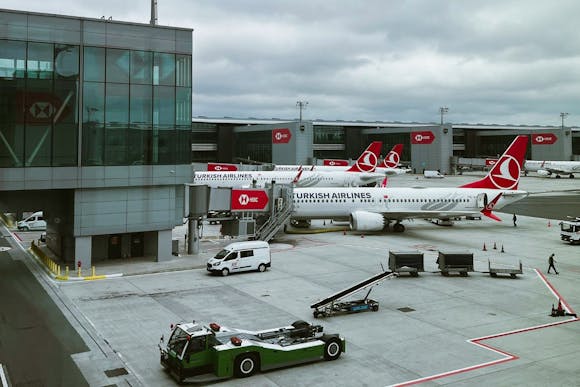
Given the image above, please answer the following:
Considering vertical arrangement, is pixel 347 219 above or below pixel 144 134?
below

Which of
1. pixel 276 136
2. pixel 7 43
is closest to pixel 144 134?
pixel 7 43

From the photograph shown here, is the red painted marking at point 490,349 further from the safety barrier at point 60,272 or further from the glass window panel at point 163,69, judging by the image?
the glass window panel at point 163,69

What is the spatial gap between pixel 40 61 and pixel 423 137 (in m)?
141

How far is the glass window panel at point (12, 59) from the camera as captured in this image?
3512cm

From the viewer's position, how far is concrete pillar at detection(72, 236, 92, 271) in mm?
38969

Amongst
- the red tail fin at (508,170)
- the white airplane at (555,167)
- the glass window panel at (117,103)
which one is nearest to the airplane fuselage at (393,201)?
the red tail fin at (508,170)

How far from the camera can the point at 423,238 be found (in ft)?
181

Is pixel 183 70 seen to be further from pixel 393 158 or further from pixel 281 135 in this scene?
pixel 281 135

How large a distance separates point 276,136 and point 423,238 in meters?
90.5

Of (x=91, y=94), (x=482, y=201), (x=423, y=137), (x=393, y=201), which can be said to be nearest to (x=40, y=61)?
(x=91, y=94)

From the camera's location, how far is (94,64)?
38281 millimetres

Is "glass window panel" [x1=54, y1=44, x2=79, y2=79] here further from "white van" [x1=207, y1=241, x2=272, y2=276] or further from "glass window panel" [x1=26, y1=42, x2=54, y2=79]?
"white van" [x1=207, y1=241, x2=272, y2=276]

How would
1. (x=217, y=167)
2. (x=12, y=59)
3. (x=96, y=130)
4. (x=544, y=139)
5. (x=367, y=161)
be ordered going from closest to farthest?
(x=12, y=59), (x=96, y=130), (x=367, y=161), (x=217, y=167), (x=544, y=139)

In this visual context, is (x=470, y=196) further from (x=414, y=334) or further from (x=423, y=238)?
(x=414, y=334)
